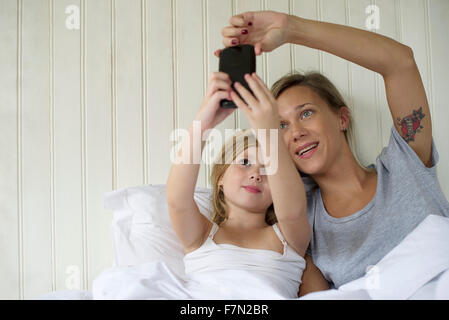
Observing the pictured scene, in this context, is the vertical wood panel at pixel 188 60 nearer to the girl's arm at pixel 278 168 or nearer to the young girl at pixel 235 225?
the young girl at pixel 235 225

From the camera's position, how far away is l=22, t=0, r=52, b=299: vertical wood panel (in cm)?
138

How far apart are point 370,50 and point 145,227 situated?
2.77ft

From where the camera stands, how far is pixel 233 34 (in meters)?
0.95

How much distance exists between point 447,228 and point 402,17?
997mm

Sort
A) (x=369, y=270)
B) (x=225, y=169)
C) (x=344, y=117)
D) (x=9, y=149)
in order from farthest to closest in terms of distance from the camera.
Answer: (x=9, y=149)
(x=344, y=117)
(x=225, y=169)
(x=369, y=270)

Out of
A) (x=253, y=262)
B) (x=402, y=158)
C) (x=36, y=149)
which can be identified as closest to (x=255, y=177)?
(x=253, y=262)

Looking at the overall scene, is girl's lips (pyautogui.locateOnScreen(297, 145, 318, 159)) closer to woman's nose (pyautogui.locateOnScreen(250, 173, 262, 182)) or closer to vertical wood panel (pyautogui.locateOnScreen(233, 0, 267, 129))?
woman's nose (pyautogui.locateOnScreen(250, 173, 262, 182))

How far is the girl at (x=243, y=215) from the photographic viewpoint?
83cm

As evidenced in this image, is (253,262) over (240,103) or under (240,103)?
under

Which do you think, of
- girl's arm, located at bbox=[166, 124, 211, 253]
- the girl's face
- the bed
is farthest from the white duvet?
the girl's face

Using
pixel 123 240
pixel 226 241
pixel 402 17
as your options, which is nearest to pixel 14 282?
pixel 123 240

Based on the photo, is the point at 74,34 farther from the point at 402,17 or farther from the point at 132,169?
the point at 402,17

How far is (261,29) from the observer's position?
1056 mm

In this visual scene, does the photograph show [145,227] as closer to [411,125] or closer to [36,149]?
[36,149]
